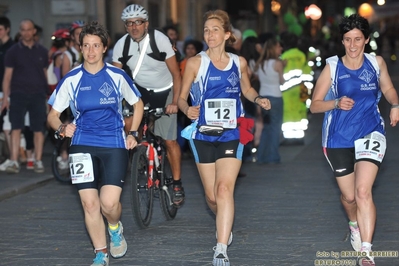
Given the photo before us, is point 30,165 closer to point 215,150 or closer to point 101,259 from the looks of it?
point 215,150

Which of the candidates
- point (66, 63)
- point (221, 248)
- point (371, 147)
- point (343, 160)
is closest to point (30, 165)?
point (66, 63)

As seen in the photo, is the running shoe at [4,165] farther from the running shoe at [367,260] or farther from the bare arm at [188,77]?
the running shoe at [367,260]

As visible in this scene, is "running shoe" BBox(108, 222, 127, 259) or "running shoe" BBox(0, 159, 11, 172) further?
"running shoe" BBox(0, 159, 11, 172)

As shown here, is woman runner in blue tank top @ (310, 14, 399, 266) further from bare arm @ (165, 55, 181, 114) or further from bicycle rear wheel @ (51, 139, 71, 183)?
bicycle rear wheel @ (51, 139, 71, 183)

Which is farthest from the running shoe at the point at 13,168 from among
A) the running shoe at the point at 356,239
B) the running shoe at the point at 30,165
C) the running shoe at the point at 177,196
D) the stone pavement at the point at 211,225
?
the running shoe at the point at 356,239

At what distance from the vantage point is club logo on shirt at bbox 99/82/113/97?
728 centimetres

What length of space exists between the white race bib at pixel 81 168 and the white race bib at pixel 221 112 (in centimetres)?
110

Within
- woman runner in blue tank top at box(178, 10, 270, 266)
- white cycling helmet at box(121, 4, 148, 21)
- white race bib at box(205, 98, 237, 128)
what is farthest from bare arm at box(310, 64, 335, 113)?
white cycling helmet at box(121, 4, 148, 21)

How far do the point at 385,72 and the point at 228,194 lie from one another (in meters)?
1.55

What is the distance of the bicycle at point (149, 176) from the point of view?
352 inches

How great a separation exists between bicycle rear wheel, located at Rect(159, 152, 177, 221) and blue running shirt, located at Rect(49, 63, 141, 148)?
7.18 feet

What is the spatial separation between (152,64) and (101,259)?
9.97ft

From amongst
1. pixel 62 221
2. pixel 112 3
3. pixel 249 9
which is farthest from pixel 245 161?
pixel 249 9

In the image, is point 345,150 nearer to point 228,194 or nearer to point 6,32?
point 228,194
